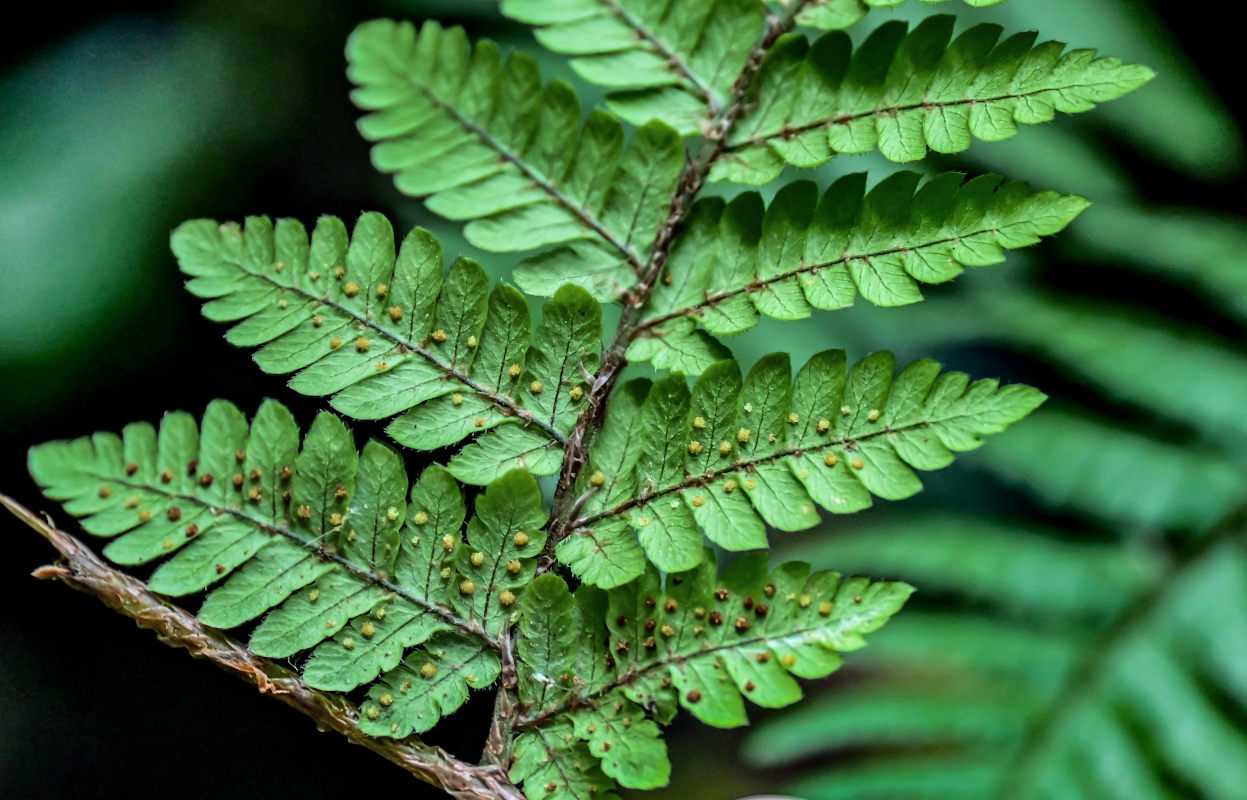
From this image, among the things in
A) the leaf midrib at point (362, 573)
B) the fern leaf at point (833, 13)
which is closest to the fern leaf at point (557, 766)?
the leaf midrib at point (362, 573)

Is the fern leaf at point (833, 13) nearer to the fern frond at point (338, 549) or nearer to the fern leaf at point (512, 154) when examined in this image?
the fern leaf at point (512, 154)

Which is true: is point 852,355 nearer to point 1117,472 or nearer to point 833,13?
point 1117,472

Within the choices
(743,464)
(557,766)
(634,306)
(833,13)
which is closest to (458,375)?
(634,306)

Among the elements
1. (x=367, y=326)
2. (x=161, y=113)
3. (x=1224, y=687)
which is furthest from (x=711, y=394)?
(x=161, y=113)

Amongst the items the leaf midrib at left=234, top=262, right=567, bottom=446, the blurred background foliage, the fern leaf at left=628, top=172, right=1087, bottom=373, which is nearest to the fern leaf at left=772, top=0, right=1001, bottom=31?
the fern leaf at left=628, top=172, right=1087, bottom=373

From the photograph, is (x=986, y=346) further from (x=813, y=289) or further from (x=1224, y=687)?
(x=813, y=289)

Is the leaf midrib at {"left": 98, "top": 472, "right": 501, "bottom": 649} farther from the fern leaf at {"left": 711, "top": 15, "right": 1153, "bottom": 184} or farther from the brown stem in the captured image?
the fern leaf at {"left": 711, "top": 15, "right": 1153, "bottom": 184}
